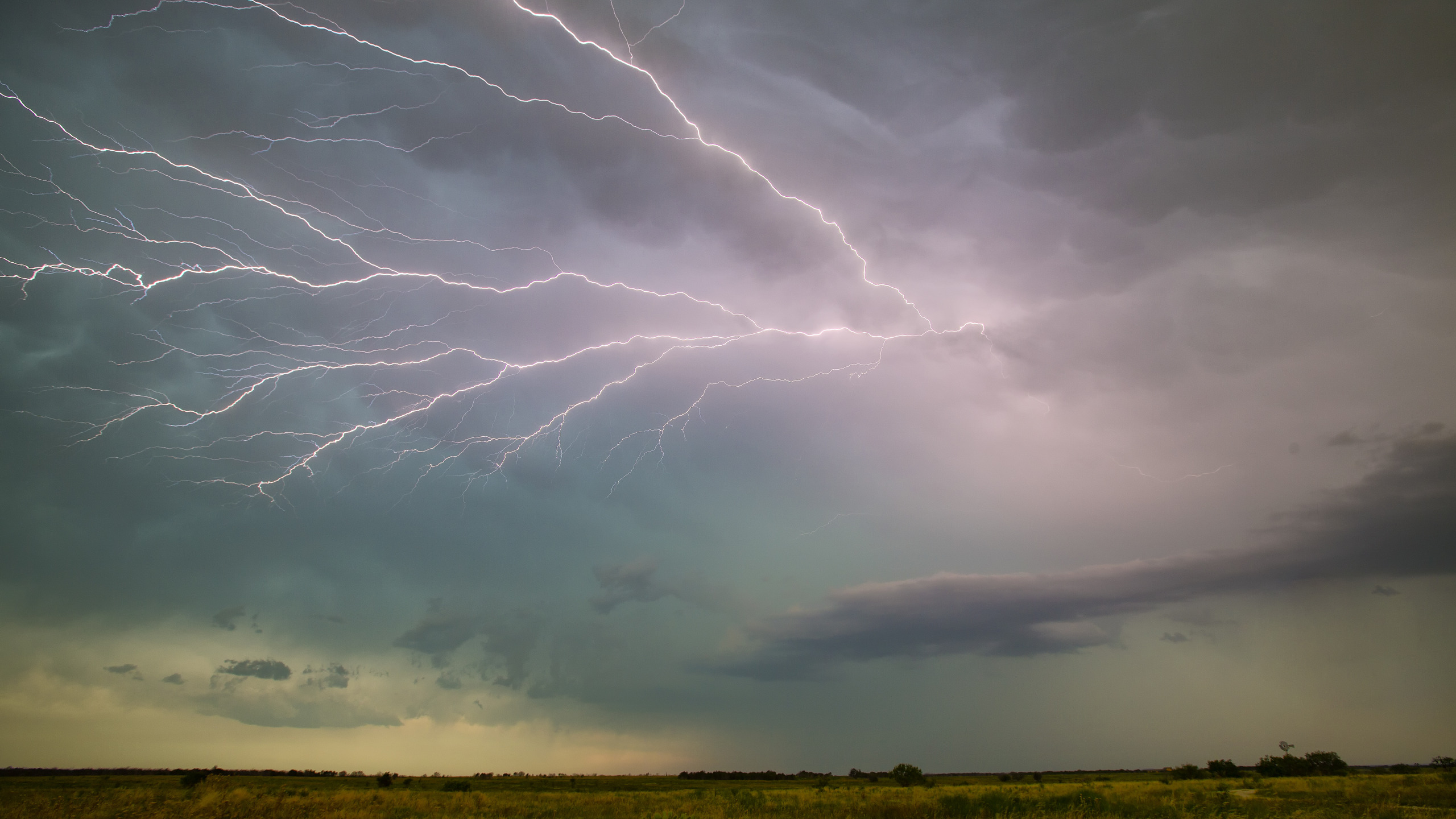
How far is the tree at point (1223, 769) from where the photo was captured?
143 ft

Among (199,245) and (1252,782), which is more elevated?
(199,245)

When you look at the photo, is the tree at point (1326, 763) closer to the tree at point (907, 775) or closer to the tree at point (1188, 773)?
the tree at point (1188, 773)

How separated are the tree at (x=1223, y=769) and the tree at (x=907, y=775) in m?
19.9

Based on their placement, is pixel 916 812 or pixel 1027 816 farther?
pixel 916 812

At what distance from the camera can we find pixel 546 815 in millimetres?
20266

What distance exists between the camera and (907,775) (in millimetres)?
42031

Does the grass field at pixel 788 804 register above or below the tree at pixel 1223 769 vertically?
above

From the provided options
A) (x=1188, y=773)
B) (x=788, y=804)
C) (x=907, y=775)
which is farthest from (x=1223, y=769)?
(x=788, y=804)

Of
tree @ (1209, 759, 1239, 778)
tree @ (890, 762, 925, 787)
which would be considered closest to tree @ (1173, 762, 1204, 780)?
tree @ (1209, 759, 1239, 778)

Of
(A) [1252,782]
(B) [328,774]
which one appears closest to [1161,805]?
(A) [1252,782]

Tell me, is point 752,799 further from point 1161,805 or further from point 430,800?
point 1161,805

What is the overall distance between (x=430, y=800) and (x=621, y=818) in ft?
28.7

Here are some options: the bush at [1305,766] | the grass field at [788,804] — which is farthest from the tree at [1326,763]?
the grass field at [788,804]

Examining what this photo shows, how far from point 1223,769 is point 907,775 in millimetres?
21863
